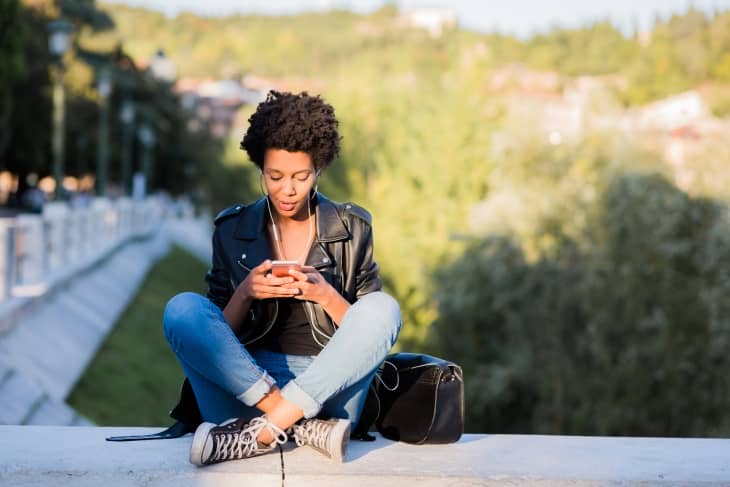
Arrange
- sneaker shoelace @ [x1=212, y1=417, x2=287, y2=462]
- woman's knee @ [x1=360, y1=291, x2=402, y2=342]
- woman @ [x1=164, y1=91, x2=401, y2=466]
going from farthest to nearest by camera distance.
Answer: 1. woman's knee @ [x1=360, y1=291, x2=402, y2=342]
2. woman @ [x1=164, y1=91, x2=401, y2=466]
3. sneaker shoelace @ [x1=212, y1=417, x2=287, y2=462]

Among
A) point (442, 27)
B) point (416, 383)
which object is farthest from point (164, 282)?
point (442, 27)

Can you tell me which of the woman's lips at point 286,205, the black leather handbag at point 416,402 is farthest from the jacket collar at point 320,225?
the black leather handbag at point 416,402

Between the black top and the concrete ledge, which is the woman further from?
the concrete ledge

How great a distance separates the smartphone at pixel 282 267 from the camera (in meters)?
4.14

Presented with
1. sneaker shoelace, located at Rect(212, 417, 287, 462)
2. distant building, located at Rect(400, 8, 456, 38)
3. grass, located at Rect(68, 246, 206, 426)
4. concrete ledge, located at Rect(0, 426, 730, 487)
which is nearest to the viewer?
concrete ledge, located at Rect(0, 426, 730, 487)

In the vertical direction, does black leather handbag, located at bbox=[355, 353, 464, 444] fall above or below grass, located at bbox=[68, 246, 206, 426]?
above

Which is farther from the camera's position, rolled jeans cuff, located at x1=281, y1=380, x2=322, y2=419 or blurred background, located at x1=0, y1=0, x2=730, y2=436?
blurred background, located at x1=0, y1=0, x2=730, y2=436

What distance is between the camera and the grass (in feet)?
41.3

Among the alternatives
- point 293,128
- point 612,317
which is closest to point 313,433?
point 293,128

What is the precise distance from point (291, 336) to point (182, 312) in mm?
541

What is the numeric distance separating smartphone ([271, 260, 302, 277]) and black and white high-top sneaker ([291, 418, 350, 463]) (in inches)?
21.1

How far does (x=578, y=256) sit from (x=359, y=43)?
97.9 meters

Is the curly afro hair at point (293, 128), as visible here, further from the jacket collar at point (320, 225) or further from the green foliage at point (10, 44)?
the green foliage at point (10, 44)

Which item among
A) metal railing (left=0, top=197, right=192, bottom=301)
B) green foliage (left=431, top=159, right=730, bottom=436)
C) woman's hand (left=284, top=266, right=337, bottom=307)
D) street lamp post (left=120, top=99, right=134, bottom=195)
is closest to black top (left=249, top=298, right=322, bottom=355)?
woman's hand (left=284, top=266, right=337, bottom=307)
